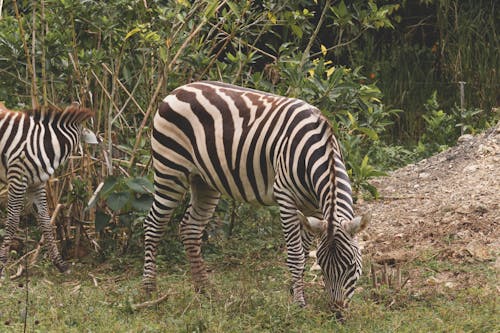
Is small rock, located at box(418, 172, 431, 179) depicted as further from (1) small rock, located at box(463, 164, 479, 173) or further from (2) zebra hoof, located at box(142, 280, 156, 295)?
(2) zebra hoof, located at box(142, 280, 156, 295)

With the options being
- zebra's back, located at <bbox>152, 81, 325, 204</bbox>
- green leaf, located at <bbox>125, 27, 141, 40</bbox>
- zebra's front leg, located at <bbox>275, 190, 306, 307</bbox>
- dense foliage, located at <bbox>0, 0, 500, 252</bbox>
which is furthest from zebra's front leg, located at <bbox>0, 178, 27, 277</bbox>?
zebra's front leg, located at <bbox>275, 190, 306, 307</bbox>

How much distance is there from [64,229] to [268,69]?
8.20ft

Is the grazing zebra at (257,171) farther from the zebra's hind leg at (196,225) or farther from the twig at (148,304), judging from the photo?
the twig at (148,304)

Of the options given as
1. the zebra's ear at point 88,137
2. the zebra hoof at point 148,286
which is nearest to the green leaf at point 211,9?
the zebra's ear at point 88,137

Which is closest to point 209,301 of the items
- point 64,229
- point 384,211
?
point 64,229

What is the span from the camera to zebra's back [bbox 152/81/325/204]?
724 cm

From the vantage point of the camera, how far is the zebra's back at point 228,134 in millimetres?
7242

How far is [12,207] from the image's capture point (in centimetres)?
852

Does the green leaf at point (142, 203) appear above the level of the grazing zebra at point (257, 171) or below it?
below

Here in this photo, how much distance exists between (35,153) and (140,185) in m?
0.96

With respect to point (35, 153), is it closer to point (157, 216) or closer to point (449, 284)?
point (157, 216)

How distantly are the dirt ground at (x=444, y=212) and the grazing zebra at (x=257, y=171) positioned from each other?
1.36 m

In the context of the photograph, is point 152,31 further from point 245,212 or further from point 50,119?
point 245,212

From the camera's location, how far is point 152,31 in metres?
8.53
